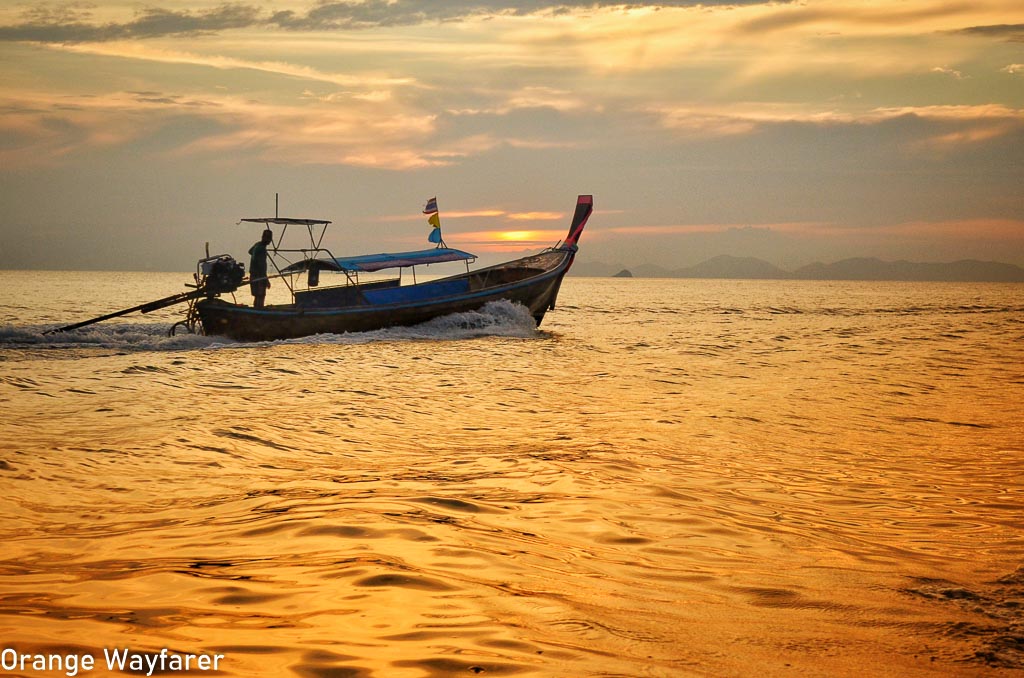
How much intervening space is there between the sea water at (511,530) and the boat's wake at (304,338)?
390 inches

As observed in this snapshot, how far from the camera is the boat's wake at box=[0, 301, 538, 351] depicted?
78.5ft

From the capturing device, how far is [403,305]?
87.5ft

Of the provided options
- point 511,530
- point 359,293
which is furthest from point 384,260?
point 511,530

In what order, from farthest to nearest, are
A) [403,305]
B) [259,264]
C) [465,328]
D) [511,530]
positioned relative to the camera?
[465,328]
[403,305]
[259,264]
[511,530]

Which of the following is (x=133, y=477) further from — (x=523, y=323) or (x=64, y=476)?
(x=523, y=323)

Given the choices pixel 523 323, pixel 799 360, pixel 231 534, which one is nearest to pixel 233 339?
pixel 523 323

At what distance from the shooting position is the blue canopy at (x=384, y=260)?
25237 millimetres

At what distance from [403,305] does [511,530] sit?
70.5 feet

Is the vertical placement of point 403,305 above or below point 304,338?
above

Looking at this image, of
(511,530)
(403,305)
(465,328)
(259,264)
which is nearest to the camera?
(511,530)

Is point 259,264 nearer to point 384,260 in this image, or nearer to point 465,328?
point 384,260

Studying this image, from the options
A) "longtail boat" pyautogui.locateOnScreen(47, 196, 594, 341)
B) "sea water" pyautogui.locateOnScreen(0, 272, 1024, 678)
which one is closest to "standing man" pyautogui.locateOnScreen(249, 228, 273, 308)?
"longtail boat" pyautogui.locateOnScreen(47, 196, 594, 341)

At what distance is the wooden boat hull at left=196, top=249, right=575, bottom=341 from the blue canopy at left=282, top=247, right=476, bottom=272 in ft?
2.78

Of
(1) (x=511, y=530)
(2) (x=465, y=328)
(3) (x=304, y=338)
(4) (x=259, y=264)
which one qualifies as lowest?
(1) (x=511, y=530)
